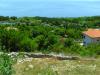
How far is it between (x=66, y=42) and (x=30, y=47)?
13.6 metres

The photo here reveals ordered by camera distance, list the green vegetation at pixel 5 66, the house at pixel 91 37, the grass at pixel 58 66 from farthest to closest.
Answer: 1. the house at pixel 91 37
2. the grass at pixel 58 66
3. the green vegetation at pixel 5 66

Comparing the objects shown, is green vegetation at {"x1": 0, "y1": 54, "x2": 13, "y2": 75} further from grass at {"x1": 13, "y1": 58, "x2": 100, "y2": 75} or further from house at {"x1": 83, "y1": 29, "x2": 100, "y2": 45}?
house at {"x1": 83, "y1": 29, "x2": 100, "y2": 45}

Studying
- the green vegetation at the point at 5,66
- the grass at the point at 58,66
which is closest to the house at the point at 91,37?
the grass at the point at 58,66

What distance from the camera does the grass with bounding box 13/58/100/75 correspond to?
50.4 feet

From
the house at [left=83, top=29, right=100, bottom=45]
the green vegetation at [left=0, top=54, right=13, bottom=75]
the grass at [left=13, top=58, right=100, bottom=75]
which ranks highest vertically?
the green vegetation at [left=0, top=54, right=13, bottom=75]

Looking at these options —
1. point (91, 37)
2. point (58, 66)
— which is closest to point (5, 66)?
point (58, 66)

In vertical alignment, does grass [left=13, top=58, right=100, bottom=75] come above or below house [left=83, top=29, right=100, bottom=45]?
above

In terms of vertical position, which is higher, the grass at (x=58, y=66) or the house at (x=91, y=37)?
the grass at (x=58, y=66)

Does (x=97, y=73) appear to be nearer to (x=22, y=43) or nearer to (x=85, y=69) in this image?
(x=85, y=69)

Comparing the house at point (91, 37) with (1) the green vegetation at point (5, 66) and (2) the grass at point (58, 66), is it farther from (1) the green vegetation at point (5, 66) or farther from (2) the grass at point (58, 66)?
(1) the green vegetation at point (5, 66)

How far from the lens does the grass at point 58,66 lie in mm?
15367

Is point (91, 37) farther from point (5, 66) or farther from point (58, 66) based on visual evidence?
point (5, 66)

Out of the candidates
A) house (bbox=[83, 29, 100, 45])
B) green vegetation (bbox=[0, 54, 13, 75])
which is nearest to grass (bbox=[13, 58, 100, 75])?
green vegetation (bbox=[0, 54, 13, 75])

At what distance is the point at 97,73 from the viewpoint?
616 inches
